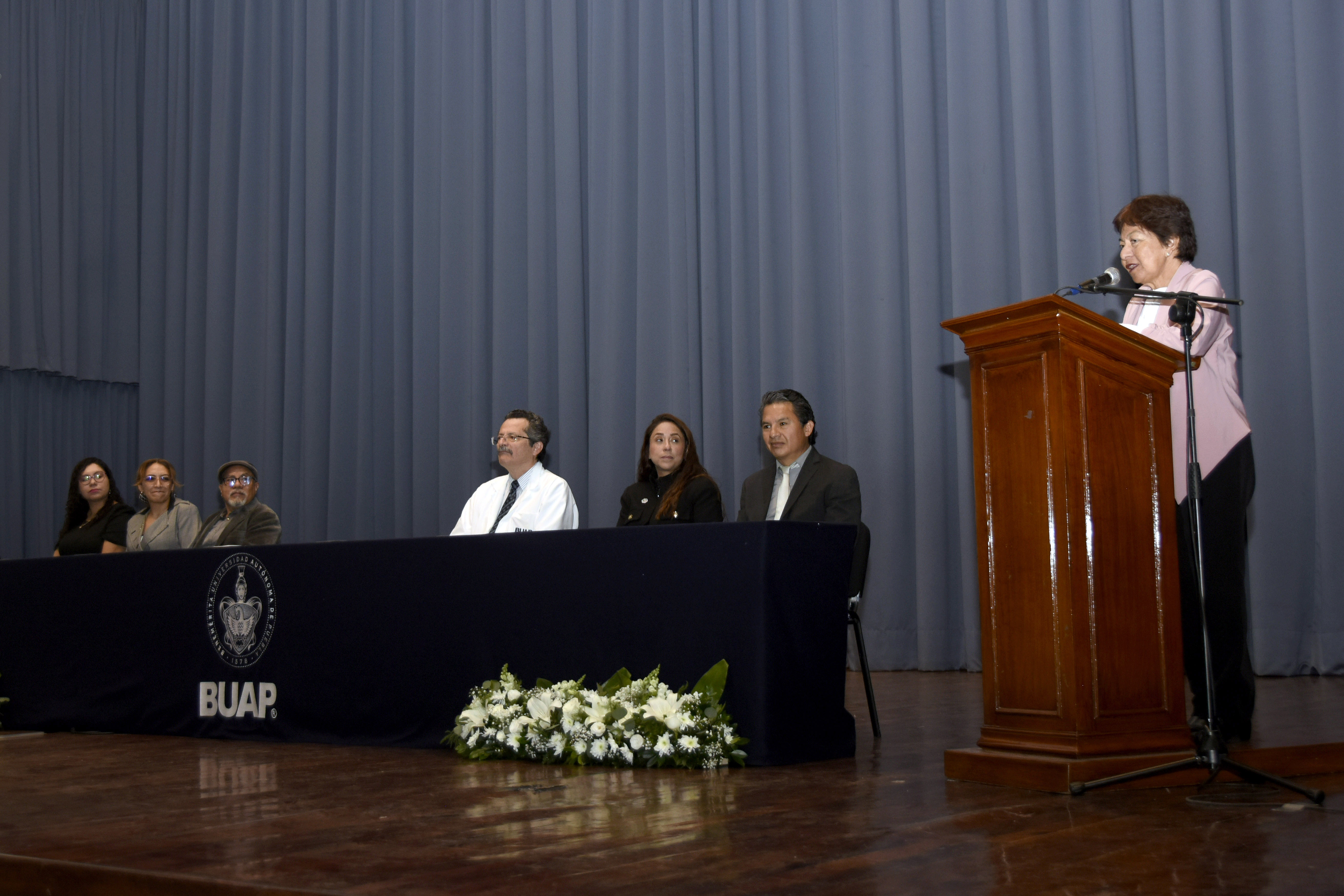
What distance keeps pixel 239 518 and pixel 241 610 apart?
1.40 m

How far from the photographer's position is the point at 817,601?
2.95 m

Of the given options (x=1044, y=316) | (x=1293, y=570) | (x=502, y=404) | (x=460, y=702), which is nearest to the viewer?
(x=1044, y=316)

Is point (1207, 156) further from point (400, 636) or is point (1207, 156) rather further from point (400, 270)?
point (400, 270)

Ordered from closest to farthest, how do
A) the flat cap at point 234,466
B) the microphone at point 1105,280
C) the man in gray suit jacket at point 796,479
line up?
the microphone at point 1105,280 → the man in gray suit jacket at point 796,479 → the flat cap at point 234,466

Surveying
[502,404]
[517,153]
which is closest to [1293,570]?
[502,404]

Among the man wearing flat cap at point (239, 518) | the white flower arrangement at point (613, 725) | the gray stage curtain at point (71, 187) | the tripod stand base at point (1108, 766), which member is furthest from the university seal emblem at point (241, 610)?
the gray stage curtain at point (71, 187)

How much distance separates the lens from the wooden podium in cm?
241

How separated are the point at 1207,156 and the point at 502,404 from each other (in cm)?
368

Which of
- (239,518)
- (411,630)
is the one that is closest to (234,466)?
(239,518)

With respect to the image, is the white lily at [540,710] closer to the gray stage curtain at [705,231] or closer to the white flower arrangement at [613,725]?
the white flower arrangement at [613,725]

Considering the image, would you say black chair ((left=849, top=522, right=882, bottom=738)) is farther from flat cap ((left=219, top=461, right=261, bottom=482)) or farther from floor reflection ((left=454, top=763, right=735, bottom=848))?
flat cap ((left=219, top=461, right=261, bottom=482))

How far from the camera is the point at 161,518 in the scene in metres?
5.24

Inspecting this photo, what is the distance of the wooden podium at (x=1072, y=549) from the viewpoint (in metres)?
2.41

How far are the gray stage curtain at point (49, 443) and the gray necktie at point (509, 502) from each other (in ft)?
13.7
